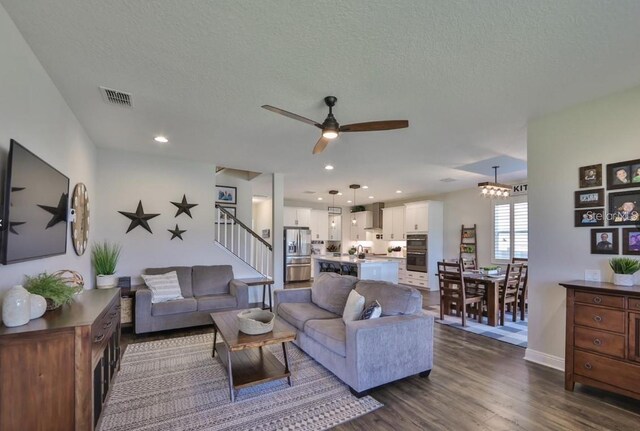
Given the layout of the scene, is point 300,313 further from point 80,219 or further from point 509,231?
point 509,231

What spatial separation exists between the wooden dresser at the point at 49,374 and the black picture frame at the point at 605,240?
4300 millimetres

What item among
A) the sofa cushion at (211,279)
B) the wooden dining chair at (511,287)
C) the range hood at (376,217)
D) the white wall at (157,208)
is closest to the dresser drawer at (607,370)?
the wooden dining chair at (511,287)

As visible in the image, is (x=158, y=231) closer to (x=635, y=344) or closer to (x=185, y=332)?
(x=185, y=332)

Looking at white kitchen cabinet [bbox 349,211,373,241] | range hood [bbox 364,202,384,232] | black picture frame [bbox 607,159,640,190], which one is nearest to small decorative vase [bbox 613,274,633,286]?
black picture frame [bbox 607,159,640,190]

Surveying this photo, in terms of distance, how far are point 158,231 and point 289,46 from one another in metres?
4.19

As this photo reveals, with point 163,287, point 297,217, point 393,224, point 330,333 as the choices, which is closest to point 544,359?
point 330,333

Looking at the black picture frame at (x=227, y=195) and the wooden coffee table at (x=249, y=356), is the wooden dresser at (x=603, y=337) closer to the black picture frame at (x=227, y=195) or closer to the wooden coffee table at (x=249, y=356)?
the wooden coffee table at (x=249, y=356)

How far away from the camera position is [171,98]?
3.02 m

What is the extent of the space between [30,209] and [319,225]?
8.90 metres

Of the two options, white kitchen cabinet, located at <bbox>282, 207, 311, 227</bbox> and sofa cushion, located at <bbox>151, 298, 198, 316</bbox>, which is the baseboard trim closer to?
sofa cushion, located at <bbox>151, 298, 198, 316</bbox>

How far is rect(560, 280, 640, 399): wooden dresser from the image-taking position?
2473mm

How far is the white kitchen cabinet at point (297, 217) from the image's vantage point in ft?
32.2

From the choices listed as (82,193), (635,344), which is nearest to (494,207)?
(635,344)

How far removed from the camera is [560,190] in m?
3.31
